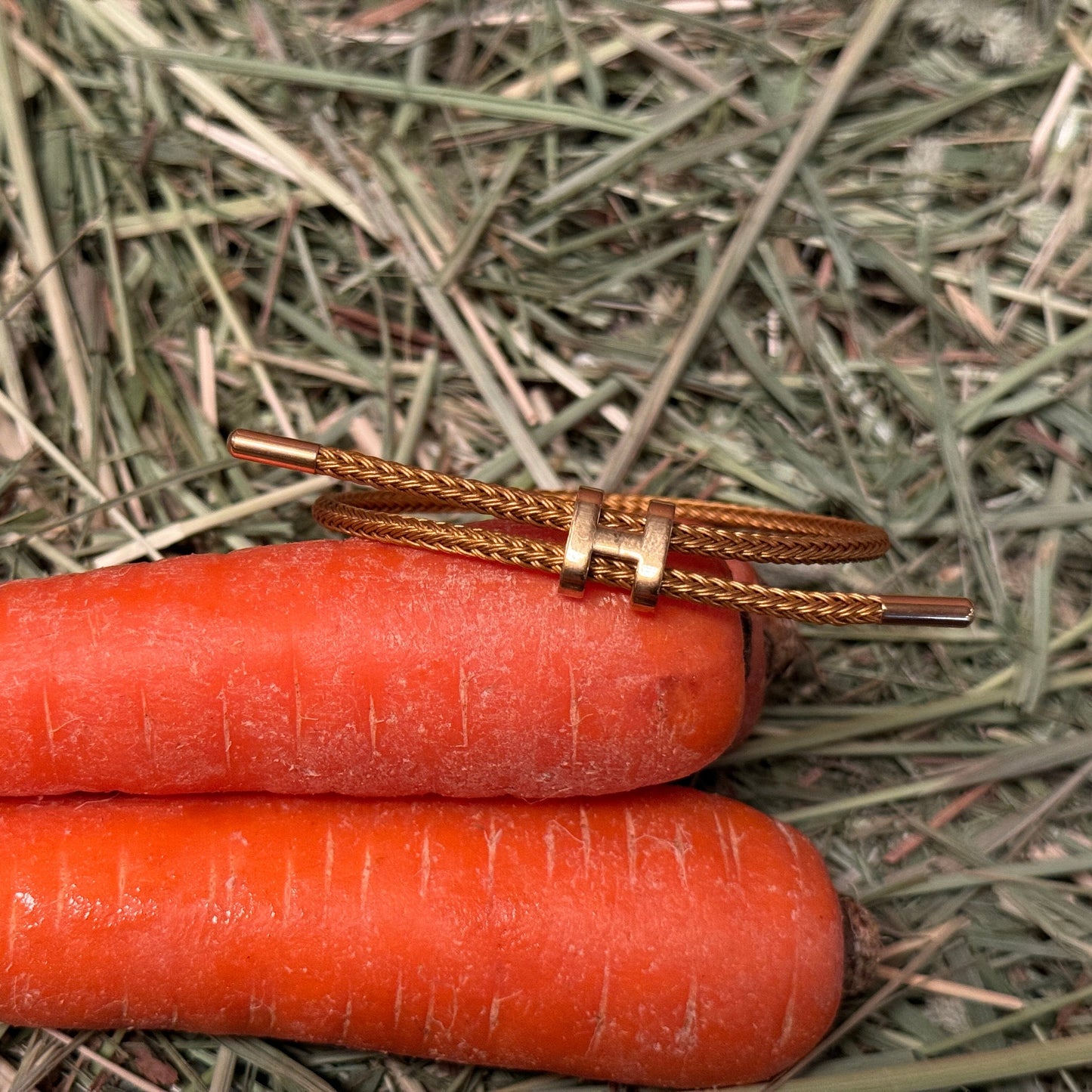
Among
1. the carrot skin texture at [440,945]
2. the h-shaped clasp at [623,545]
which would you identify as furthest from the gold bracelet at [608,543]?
the carrot skin texture at [440,945]

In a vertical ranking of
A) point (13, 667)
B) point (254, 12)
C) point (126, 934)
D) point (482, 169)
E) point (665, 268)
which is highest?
point (254, 12)

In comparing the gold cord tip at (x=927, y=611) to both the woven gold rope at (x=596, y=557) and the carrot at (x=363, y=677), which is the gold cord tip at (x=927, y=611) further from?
the carrot at (x=363, y=677)

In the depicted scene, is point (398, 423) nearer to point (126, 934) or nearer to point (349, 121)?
point (349, 121)

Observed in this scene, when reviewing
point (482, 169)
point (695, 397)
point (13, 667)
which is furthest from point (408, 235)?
point (13, 667)

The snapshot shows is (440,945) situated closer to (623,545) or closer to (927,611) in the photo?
(623,545)

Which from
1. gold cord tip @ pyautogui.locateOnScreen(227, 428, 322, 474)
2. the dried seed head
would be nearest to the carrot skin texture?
gold cord tip @ pyautogui.locateOnScreen(227, 428, 322, 474)

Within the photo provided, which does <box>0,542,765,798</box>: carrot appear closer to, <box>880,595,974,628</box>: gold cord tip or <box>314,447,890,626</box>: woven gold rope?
<box>314,447,890,626</box>: woven gold rope

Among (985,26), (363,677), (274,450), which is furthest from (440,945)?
(985,26)
